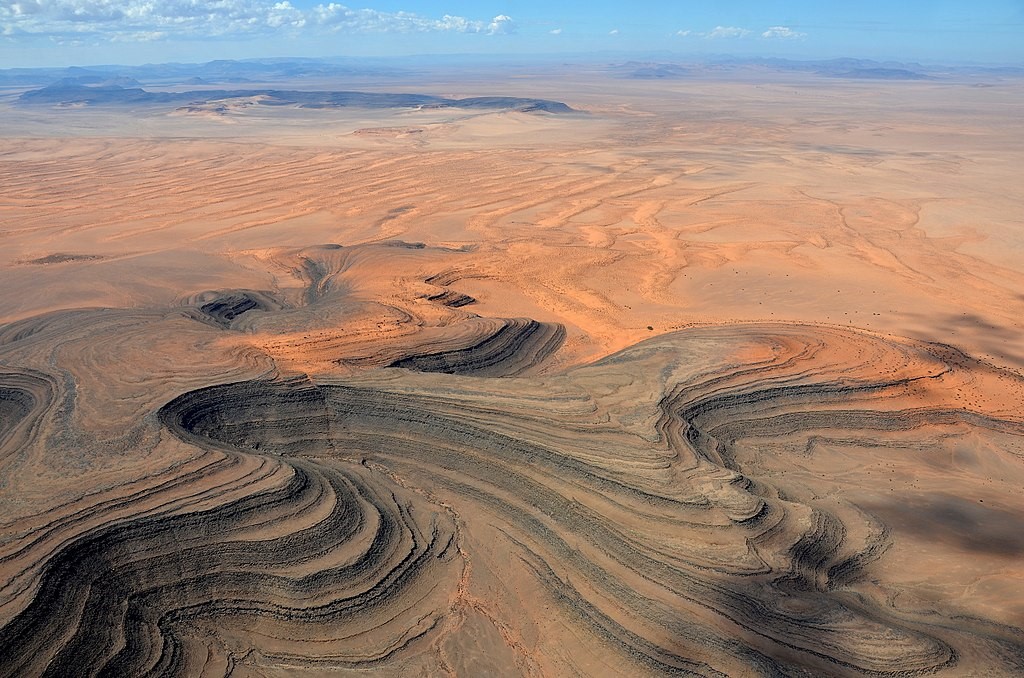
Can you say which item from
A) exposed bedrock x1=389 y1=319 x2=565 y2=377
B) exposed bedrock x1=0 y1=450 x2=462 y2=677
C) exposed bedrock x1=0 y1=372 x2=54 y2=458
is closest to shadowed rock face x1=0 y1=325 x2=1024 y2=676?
exposed bedrock x1=0 y1=450 x2=462 y2=677

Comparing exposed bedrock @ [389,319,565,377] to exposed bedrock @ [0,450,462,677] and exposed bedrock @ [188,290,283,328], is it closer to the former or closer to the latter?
exposed bedrock @ [0,450,462,677]

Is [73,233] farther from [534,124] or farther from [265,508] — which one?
[534,124]

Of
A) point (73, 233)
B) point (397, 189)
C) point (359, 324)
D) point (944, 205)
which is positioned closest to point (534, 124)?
point (397, 189)

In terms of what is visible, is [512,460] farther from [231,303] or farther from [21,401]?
[231,303]

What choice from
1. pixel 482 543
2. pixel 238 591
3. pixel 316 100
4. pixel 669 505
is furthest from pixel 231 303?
pixel 316 100

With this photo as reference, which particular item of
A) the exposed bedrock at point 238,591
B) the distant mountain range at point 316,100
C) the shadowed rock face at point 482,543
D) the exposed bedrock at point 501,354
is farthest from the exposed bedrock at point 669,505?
the distant mountain range at point 316,100
